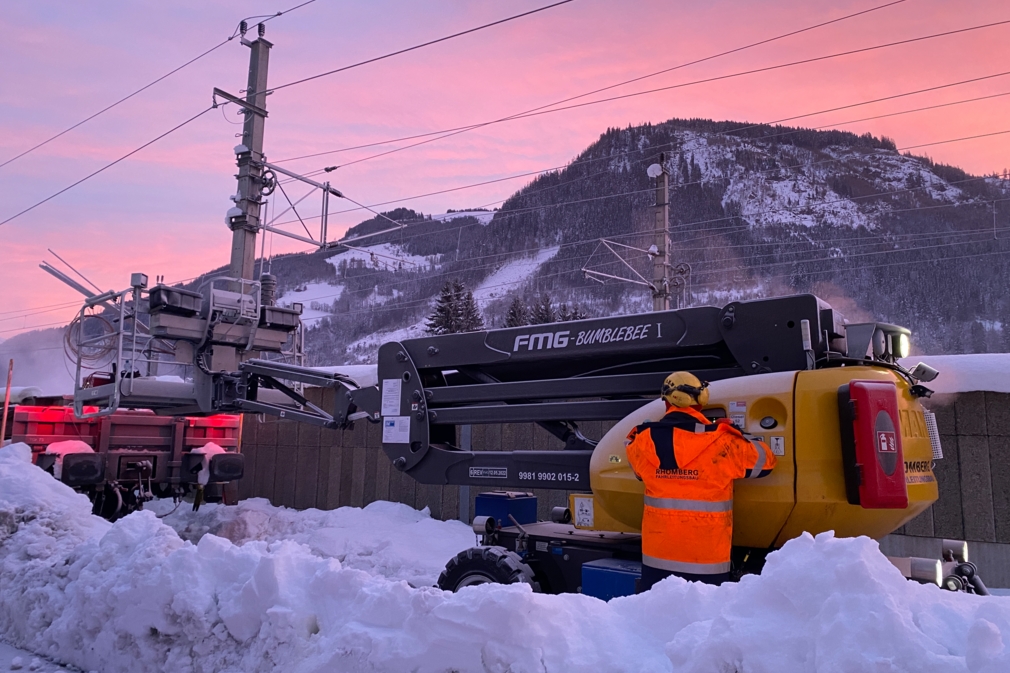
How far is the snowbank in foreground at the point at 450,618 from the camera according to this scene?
9.43 feet

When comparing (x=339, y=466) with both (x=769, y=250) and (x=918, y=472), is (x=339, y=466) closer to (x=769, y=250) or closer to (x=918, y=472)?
(x=918, y=472)

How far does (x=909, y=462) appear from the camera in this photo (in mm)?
4375

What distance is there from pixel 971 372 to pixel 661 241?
15376 millimetres

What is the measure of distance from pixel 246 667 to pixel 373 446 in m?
8.30

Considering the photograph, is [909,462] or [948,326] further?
[948,326]

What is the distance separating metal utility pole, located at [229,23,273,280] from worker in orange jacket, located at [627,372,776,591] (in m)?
14.8

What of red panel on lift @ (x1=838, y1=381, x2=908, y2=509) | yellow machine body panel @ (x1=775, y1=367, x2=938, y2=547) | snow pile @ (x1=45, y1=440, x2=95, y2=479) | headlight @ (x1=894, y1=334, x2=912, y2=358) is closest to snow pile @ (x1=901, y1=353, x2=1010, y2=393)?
headlight @ (x1=894, y1=334, x2=912, y2=358)

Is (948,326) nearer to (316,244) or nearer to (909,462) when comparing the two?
(316,244)

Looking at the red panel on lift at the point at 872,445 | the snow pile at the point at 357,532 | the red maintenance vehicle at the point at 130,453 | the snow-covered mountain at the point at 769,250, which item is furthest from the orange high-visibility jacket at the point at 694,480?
the snow-covered mountain at the point at 769,250

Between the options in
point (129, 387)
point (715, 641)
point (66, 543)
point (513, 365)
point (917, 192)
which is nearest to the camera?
point (715, 641)

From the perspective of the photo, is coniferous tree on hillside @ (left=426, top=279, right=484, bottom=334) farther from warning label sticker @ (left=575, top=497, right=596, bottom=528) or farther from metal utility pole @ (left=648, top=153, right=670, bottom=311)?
warning label sticker @ (left=575, top=497, right=596, bottom=528)

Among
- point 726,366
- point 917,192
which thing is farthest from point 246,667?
point 917,192

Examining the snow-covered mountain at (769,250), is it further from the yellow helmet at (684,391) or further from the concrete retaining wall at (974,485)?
the yellow helmet at (684,391)

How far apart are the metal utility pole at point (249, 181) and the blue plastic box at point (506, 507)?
12.6m
